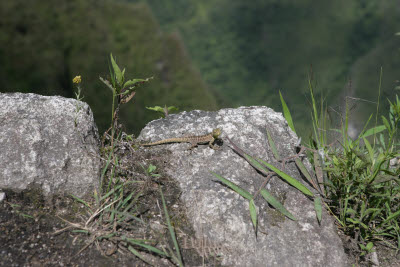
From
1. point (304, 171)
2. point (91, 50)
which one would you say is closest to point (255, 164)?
point (304, 171)

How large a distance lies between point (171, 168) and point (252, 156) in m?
0.72

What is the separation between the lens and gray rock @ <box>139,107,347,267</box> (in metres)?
2.31

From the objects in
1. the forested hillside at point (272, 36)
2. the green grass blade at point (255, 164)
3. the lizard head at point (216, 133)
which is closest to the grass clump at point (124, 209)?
the lizard head at point (216, 133)

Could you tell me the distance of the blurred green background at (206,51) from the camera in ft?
15.5

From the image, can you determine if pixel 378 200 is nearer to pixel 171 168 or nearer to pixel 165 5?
pixel 171 168

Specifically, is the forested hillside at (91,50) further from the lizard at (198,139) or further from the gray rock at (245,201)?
the gray rock at (245,201)

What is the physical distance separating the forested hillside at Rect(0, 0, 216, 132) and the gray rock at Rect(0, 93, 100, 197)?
14.3 feet

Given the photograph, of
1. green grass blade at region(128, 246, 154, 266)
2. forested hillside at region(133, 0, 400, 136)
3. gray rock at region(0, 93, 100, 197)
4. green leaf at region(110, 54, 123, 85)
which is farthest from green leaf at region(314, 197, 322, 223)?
Answer: forested hillside at region(133, 0, 400, 136)

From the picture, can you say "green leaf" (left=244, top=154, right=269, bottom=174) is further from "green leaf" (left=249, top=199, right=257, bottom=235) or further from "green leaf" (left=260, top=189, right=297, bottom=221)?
"green leaf" (left=249, top=199, right=257, bottom=235)

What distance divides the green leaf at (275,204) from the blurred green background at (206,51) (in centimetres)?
105

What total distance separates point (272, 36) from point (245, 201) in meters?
42.9

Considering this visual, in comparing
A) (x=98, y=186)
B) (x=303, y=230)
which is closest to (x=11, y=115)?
(x=98, y=186)

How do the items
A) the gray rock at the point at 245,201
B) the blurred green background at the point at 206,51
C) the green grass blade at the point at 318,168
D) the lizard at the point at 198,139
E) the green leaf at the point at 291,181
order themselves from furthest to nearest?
the blurred green background at the point at 206,51, the lizard at the point at 198,139, the green grass blade at the point at 318,168, the green leaf at the point at 291,181, the gray rock at the point at 245,201

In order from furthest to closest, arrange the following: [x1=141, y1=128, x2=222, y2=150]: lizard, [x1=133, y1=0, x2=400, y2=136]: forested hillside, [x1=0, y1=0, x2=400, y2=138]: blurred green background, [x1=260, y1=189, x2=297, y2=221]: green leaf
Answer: [x1=133, y1=0, x2=400, y2=136]: forested hillside → [x1=0, y1=0, x2=400, y2=138]: blurred green background → [x1=141, y1=128, x2=222, y2=150]: lizard → [x1=260, y1=189, x2=297, y2=221]: green leaf
